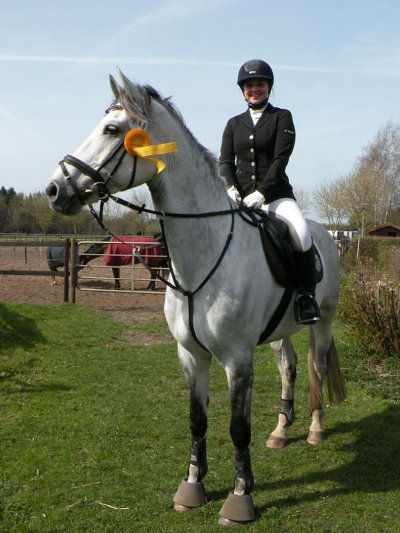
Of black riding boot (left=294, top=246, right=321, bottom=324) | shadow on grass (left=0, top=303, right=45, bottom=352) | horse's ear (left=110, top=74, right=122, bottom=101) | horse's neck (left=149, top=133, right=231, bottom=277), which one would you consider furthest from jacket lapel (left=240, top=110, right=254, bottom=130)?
shadow on grass (left=0, top=303, right=45, bottom=352)

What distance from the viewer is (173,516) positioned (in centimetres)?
338

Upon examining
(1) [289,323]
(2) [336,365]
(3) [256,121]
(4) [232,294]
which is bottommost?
(2) [336,365]

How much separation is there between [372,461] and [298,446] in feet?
2.19

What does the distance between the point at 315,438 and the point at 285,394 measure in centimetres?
49

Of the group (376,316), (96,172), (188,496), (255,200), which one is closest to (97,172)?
(96,172)

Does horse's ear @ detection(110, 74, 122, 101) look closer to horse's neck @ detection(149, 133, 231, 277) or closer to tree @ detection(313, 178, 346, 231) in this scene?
horse's neck @ detection(149, 133, 231, 277)

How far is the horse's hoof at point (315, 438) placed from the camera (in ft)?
15.2

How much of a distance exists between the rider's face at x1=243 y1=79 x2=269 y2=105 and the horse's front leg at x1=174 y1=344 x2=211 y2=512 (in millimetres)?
1948

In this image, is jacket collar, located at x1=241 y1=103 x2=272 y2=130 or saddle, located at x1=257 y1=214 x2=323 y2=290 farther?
jacket collar, located at x1=241 y1=103 x2=272 y2=130

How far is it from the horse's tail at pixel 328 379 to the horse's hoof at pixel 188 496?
5.51ft

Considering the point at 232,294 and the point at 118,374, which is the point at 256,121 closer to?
the point at 232,294

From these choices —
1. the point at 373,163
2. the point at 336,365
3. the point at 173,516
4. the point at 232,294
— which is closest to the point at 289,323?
the point at 232,294

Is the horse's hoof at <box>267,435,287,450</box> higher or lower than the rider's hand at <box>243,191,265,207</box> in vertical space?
lower

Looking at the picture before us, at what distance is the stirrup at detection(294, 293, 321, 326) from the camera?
12.2 feet
